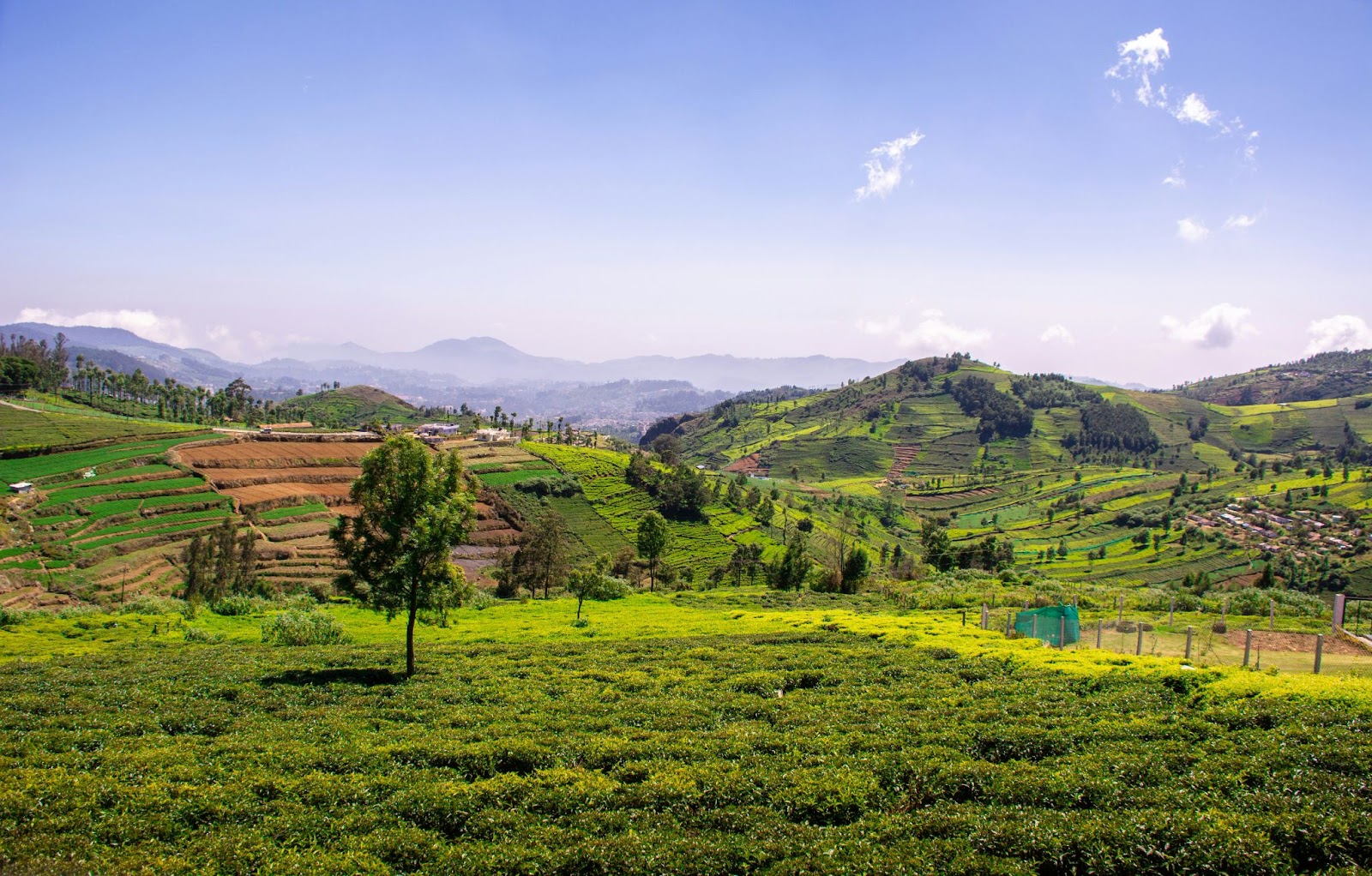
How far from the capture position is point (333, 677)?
30750 mm

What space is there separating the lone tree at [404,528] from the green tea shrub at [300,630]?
72.9 feet

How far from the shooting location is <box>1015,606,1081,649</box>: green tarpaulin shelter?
3717 cm

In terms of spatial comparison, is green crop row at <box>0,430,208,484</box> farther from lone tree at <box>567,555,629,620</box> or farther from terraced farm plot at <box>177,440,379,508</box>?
lone tree at <box>567,555,629,620</box>

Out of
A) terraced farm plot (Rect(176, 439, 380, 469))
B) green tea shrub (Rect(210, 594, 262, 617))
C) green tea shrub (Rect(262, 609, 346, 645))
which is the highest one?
terraced farm plot (Rect(176, 439, 380, 469))

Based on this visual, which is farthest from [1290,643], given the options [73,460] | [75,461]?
[73,460]

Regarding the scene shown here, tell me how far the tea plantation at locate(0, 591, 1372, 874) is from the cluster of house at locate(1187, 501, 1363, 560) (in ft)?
588

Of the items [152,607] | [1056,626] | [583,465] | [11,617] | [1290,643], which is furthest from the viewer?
[583,465]

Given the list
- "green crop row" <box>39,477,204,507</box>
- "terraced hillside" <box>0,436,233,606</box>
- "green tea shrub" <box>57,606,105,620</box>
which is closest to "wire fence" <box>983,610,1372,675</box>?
"green tea shrub" <box>57,606,105,620</box>

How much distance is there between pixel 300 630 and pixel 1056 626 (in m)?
52.2

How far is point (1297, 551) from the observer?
508 ft

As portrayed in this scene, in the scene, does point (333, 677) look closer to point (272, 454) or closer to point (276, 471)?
point (276, 471)

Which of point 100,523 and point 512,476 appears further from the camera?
point 512,476

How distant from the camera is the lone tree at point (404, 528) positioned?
1189 inches

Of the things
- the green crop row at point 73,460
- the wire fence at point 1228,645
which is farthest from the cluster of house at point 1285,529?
the green crop row at point 73,460
